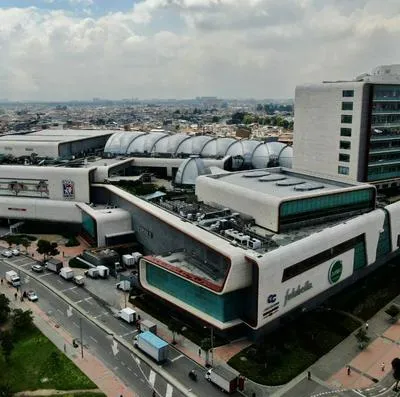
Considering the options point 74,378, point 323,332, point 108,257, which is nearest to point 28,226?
point 108,257

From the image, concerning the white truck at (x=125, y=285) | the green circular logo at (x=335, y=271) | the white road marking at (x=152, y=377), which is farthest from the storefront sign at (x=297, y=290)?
the white truck at (x=125, y=285)

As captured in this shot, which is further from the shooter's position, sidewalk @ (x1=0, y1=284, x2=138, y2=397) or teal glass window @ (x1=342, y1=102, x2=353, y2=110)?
teal glass window @ (x1=342, y1=102, x2=353, y2=110)

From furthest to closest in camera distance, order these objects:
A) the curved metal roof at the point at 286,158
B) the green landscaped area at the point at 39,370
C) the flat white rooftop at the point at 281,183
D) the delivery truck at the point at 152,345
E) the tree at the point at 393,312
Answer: the curved metal roof at the point at 286,158 < the flat white rooftop at the point at 281,183 < the tree at the point at 393,312 < the delivery truck at the point at 152,345 < the green landscaped area at the point at 39,370

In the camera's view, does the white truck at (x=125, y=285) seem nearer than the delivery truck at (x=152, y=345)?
No

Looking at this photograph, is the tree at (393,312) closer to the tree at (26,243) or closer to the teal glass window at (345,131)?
the teal glass window at (345,131)

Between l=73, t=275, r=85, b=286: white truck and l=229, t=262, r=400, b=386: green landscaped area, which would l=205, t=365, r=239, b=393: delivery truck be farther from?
l=73, t=275, r=85, b=286: white truck

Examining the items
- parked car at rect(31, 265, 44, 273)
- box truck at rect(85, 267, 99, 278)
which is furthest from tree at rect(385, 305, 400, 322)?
parked car at rect(31, 265, 44, 273)

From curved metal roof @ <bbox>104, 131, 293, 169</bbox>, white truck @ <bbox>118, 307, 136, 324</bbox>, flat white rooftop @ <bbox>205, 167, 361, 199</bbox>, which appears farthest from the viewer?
curved metal roof @ <bbox>104, 131, 293, 169</bbox>
